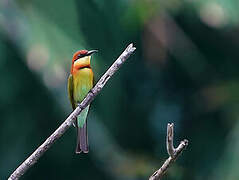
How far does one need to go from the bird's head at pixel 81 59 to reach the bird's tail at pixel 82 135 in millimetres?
163

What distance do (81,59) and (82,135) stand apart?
0.30 m

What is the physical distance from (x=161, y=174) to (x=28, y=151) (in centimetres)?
458

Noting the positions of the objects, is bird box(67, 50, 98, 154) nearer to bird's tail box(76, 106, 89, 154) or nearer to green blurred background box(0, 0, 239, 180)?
bird's tail box(76, 106, 89, 154)

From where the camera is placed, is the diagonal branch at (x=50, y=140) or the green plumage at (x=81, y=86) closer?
the diagonal branch at (x=50, y=140)

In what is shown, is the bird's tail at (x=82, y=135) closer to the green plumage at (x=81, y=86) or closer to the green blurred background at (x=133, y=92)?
the green plumage at (x=81, y=86)

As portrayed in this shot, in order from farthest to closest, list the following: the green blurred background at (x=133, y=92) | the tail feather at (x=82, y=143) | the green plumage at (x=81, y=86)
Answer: the green blurred background at (x=133, y=92), the green plumage at (x=81, y=86), the tail feather at (x=82, y=143)

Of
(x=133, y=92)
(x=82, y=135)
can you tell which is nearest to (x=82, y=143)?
(x=82, y=135)

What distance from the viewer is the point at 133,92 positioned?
23.2 feet

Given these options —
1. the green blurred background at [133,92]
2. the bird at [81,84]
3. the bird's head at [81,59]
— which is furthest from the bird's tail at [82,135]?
the green blurred background at [133,92]

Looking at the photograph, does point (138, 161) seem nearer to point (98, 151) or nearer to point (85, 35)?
point (98, 151)

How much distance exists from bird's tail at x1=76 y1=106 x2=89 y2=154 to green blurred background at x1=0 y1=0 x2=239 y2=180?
6.99 feet

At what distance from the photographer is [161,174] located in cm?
205

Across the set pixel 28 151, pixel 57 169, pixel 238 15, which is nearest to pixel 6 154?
pixel 28 151

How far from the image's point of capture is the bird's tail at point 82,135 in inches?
115
